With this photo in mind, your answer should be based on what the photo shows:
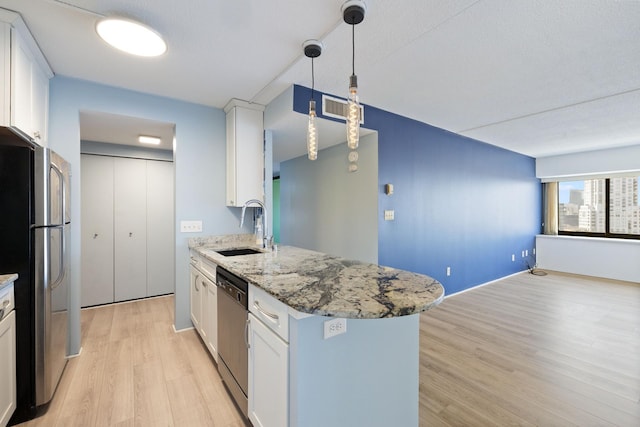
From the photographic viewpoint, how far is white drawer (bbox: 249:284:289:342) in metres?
1.18

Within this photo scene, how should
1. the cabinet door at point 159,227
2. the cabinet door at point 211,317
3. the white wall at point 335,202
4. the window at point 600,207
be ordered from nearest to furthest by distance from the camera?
the cabinet door at point 211,317
the white wall at point 335,202
the cabinet door at point 159,227
the window at point 600,207

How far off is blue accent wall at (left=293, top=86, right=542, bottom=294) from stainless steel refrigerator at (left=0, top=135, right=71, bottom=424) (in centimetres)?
195

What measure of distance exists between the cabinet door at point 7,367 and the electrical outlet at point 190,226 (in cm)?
142

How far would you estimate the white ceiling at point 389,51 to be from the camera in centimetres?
159

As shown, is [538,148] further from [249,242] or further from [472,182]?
[249,242]

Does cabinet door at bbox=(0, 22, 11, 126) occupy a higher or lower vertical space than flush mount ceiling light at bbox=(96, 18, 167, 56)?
lower

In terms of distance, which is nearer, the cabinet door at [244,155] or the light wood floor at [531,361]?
the light wood floor at [531,361]

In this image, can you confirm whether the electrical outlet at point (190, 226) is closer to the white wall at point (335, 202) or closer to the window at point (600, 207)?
the white wall at point (335, 202)

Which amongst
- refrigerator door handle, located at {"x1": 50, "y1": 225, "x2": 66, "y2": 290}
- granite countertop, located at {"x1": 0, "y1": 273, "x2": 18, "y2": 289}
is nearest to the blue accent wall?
refrigerator door handle, located at {"x1": 50, "y1": 225, "x2": 66, "y2": 290}

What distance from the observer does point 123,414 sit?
1717mm

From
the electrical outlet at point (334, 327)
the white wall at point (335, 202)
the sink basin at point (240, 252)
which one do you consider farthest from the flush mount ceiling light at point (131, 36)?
the white wall at point (335, 202)

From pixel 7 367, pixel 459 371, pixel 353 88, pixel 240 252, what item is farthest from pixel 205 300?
pixel 459 371

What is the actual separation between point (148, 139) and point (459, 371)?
420cm

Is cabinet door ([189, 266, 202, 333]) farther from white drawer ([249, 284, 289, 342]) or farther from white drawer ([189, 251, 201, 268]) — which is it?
white drawer ([249, 284, 289, 342])
